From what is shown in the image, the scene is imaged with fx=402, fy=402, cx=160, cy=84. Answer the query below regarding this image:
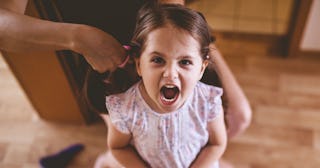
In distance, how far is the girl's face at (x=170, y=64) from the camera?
2.50 feet

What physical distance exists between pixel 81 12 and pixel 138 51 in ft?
0.79

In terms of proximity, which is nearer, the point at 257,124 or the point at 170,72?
the point at 170,72

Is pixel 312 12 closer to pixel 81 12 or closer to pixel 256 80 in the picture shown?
pixel 256 80

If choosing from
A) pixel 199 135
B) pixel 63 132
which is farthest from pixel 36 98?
pixel 199 135

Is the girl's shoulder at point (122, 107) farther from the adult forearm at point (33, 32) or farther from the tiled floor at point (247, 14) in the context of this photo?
the tiled floor at point (247, 14)

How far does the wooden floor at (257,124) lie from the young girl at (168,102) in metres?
0.40

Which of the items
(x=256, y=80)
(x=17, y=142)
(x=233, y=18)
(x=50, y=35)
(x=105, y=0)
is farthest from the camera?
(x=233, y=18)

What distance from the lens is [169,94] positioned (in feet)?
2.62

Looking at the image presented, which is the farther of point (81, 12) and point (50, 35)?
point (81, 12)

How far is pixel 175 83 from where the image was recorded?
0.77 metres

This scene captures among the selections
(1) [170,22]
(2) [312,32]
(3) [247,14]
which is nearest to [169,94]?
(1) [170,22]

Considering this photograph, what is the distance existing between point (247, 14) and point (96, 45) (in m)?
1.22

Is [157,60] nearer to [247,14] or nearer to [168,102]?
[168,102]

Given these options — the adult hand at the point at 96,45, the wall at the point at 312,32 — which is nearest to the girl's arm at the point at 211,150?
the adult hand at the point at 96,45
